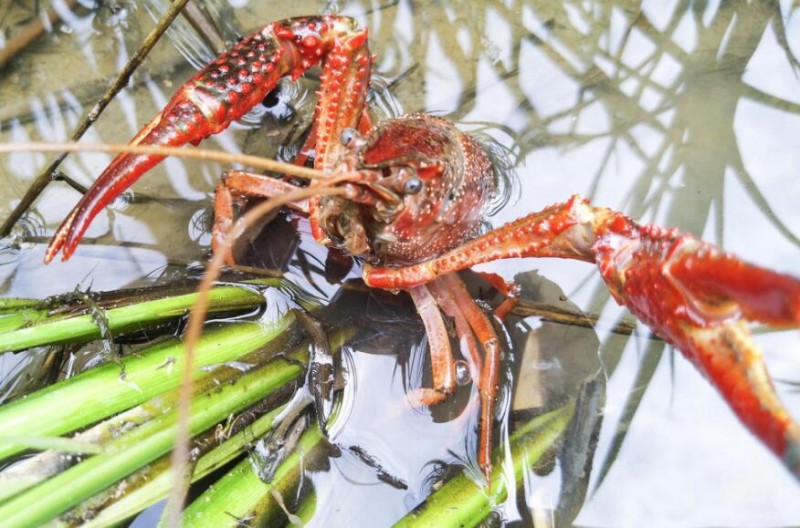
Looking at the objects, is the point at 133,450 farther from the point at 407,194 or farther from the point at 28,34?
the point at 28,34

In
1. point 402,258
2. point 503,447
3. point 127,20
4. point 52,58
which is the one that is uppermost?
point 127,20

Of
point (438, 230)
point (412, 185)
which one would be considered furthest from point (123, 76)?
point (438, 230)

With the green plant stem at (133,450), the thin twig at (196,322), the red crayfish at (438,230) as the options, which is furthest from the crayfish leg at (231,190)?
the thin twig at (196,322)

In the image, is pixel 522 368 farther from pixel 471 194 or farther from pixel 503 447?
pixel 471 194

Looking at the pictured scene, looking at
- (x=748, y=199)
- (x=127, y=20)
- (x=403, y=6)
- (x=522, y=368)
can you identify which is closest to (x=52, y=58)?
(x=127, y=20)

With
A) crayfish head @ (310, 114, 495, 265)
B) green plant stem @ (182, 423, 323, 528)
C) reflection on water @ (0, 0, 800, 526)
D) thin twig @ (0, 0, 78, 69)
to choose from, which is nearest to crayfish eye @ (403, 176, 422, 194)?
crayfish head @ (310, 114, 495, 265)

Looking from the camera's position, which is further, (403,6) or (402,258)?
(403,6)

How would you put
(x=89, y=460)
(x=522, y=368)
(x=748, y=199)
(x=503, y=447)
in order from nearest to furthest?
(x=89, y=460)
(x=503, y=447)
(x=522, y=368)
(x=748, y=199)
